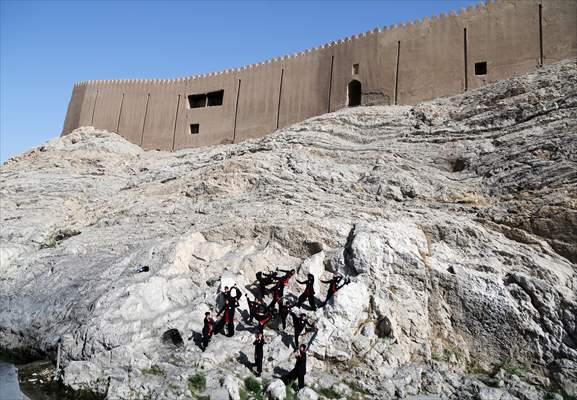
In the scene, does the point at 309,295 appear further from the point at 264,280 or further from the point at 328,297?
the point at 264,280

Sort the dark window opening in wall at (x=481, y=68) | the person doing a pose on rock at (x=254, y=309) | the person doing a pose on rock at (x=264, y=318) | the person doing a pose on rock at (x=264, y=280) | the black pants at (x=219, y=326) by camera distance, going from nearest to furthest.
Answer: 1. the person doing a pose on rock at (x=264, y=318)
2. the black pants at (x=219, y=326)
3. the person doing a pose on rock at (x=254, y=309)
4. the person doing a pose on rock at (x=264, y=280)
5. the dark window opening in wall at (x=481, y=68)

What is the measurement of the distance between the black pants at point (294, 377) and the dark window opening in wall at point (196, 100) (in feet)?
47.7

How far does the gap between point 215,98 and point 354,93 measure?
6.15 metres

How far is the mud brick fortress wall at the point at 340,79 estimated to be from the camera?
1312 centimetres

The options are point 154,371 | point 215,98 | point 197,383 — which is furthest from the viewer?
point 215,98

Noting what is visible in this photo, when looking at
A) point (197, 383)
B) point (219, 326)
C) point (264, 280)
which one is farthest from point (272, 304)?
point (197, 383)

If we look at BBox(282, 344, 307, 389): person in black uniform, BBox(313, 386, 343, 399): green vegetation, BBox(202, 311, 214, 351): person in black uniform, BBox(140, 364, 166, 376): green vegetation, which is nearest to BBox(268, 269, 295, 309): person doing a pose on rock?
BBox(202, 311, 214, 351): person in black uniform

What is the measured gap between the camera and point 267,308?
26.9ft

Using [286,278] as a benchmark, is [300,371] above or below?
below

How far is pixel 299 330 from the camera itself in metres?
7.61

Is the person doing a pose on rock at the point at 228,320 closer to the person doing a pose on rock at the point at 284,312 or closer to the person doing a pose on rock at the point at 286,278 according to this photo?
the person doing a pose on rock at the point at 284,312

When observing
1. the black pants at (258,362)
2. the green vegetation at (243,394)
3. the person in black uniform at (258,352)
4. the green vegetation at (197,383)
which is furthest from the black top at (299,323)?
the green vegetation at (197,383)

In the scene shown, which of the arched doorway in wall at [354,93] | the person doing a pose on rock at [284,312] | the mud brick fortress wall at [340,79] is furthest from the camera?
the arched doorway in wall at [354,93]

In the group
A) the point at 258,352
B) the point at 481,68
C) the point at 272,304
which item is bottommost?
the point at 258,352
